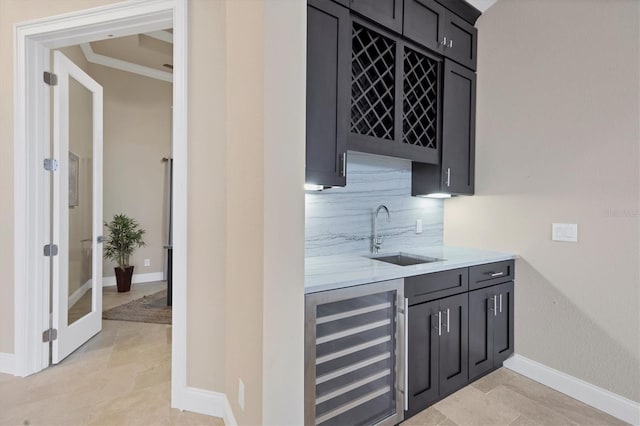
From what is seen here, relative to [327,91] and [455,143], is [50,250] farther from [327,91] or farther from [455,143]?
[455,143]

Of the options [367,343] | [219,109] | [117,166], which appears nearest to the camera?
[367,343]

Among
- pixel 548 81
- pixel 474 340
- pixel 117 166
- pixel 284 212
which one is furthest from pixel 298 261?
pixel 117 166

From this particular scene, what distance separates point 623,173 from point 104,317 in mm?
4746

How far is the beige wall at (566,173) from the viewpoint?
1864mm

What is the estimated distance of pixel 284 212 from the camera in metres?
1.19

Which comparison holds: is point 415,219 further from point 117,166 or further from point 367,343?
point 117,166

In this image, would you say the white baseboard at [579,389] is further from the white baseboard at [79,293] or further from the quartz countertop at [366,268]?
the white baseboard at [79,293]

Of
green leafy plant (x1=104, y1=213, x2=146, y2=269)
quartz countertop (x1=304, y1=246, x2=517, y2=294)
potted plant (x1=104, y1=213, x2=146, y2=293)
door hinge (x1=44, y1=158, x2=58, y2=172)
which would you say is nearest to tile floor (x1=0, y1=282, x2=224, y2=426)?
quartz countertop (x1=304, y1=246, x2=517, y2=294)

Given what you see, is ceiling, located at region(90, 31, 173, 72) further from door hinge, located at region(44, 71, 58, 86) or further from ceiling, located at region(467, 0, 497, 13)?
ceiling, located at region(467, 0, 497, 13)

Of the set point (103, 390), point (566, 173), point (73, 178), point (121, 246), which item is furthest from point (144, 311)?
point (566, 173)

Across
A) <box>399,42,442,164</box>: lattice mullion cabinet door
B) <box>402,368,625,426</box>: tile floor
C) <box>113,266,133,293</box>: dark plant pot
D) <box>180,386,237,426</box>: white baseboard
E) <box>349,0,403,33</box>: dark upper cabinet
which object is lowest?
<box>402,368,625,426</box>: tile floor

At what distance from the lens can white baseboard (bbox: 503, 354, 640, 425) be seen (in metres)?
1.83

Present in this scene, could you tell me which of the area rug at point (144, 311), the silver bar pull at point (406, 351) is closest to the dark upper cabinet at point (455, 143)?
the silver bar pull at point (406, 351)

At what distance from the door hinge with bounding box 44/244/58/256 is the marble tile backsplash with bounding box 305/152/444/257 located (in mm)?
1956
